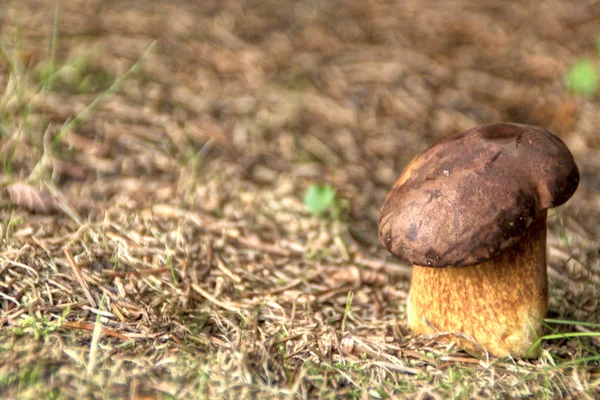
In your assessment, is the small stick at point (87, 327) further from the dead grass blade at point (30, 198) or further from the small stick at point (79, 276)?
the dead grass blade at point (30, 198)

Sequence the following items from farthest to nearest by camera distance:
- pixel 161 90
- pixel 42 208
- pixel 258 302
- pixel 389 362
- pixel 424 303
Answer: pixel 161 90
pixel 42 208
pixel 258 302
pixel 424 303
pixel 389 362

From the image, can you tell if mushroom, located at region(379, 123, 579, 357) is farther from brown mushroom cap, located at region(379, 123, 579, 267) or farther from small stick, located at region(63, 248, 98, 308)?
small stick, located at region(63, 248, 98, 308)

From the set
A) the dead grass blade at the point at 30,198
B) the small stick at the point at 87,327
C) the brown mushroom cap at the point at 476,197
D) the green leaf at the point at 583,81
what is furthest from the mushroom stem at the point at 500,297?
the green leaf at the point at 583,81

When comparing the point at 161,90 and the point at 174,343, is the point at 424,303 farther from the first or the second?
the point at 161,90

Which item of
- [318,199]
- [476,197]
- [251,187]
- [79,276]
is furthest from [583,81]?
[79,276]

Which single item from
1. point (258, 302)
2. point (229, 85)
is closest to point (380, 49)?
point (229, 85)

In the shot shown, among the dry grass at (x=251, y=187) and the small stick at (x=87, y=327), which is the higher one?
the small stick at (x=87, y=327)
